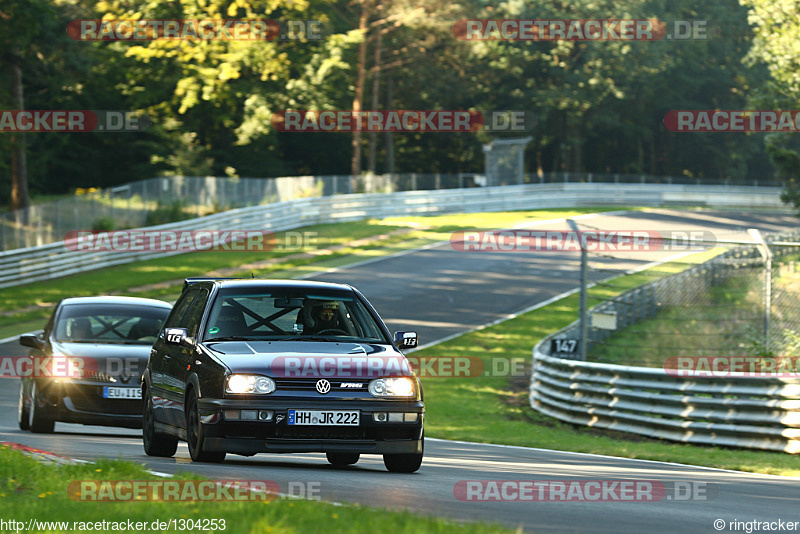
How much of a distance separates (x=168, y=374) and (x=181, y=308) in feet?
2.79

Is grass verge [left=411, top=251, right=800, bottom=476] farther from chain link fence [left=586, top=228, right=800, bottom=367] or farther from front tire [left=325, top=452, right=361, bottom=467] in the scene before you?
front tire [left=325, top=452, right=361, bottom=467]

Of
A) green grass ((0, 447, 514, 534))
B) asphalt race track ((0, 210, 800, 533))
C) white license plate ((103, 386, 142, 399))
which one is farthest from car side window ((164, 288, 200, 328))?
green grass ((0, 447, 514, 534))

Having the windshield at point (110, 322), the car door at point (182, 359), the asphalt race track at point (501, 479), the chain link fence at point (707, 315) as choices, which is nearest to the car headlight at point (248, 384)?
the asphalt race track at point (501, 479)

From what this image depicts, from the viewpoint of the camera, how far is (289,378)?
29.2 ft

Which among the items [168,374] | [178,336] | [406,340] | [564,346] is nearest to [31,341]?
[168,374]

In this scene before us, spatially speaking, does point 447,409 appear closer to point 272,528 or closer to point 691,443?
point 691,443

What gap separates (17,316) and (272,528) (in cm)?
2340

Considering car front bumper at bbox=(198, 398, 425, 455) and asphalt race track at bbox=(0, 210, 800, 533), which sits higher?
car front bumper at bbox=(198, 398, 425, 455)

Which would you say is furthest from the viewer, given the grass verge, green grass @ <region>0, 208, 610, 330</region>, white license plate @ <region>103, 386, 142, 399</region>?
green grass @ <region>0, 208, 610, 330</region>

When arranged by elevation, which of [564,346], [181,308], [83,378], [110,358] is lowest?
[564,346]

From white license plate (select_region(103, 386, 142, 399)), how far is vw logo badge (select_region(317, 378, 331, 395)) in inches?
189

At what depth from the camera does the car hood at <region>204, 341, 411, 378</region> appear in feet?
29.4

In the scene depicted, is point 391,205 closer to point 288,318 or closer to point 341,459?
point 341,459

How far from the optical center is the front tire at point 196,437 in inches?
360
